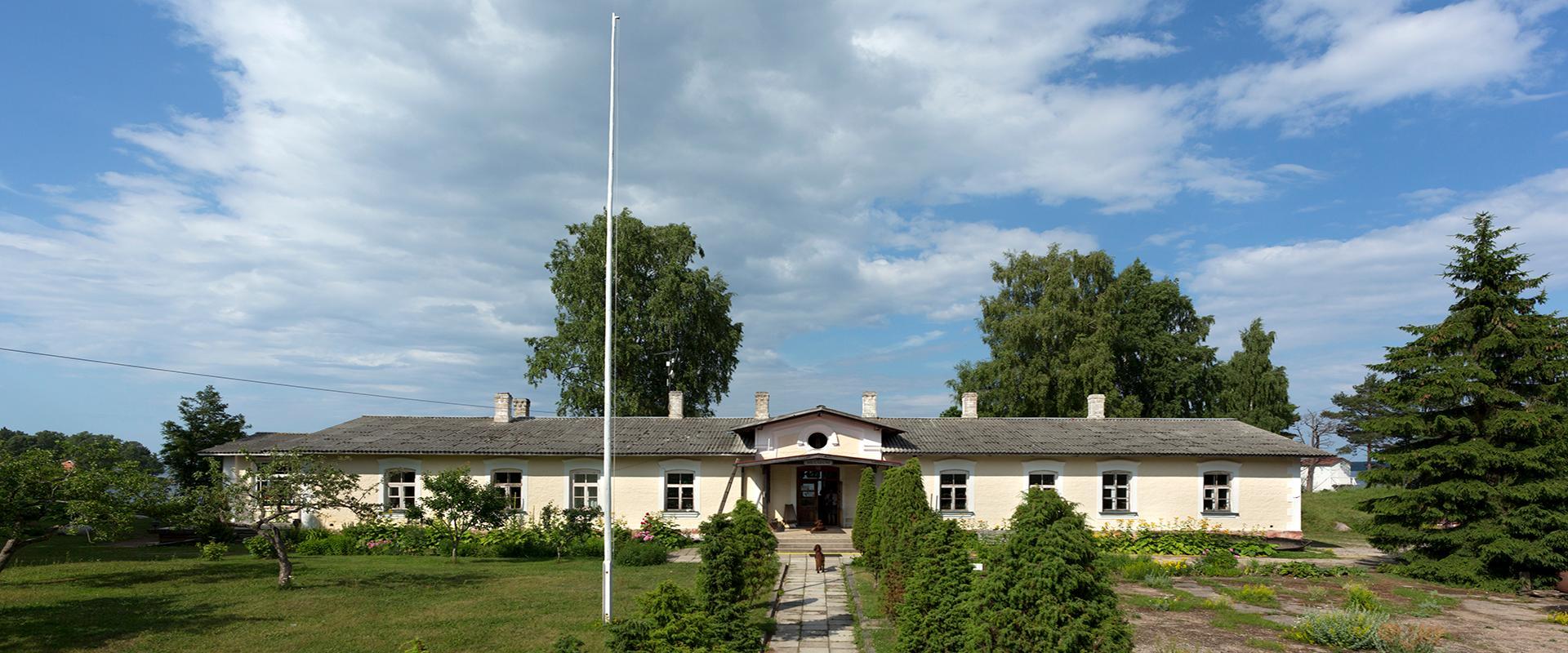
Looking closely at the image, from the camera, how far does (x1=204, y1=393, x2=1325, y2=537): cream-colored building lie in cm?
2464

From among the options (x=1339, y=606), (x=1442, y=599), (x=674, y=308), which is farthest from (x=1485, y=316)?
(x=674, y=308)

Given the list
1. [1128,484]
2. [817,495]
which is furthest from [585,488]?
[1128,484]

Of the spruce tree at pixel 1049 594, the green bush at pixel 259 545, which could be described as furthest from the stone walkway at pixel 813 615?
the green bush at pixel 259 545

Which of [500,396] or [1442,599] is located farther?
[500,396]

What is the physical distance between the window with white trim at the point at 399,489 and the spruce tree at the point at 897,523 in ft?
52.0

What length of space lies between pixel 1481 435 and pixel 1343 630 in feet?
35.2

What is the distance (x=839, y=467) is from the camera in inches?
1028

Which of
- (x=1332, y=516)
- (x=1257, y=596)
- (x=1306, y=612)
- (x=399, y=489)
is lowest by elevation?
(x=1332, y=516)

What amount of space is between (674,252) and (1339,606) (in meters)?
29.6

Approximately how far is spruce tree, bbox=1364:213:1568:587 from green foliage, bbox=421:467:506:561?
72.4 feet

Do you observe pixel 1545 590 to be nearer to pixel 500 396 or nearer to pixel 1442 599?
pixel 1442 599

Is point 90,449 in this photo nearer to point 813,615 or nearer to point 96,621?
point 96,621

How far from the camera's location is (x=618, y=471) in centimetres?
2481

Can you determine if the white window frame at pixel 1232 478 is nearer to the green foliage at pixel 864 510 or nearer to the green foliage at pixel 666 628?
the green foliage at pixel 864 510
